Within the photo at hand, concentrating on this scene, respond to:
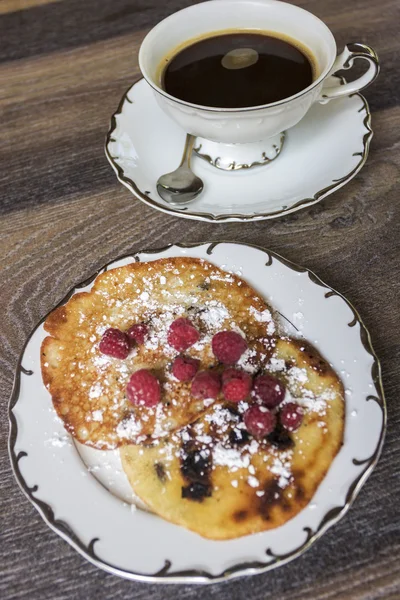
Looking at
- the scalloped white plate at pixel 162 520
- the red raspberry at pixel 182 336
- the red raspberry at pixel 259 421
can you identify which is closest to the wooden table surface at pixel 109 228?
the scalloped white plate at pixel 162 520

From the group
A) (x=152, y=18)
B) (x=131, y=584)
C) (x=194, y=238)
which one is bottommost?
(x=131, y=584)

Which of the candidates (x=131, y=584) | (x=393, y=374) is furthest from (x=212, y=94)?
(x=131, y=584)

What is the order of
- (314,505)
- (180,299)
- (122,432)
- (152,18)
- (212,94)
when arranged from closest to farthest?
(314,505) → (122,432) → (180,299) → (212,94) → (152,18)

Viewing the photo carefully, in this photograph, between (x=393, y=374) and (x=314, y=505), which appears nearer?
(x=314, y=505)

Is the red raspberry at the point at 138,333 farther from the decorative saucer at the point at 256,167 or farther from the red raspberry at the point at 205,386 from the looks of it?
the decorative saucer at the point at 256,167

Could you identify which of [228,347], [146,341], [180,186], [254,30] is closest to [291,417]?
[228,347]

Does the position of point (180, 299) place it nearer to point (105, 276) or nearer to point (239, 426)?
point (105, 276)

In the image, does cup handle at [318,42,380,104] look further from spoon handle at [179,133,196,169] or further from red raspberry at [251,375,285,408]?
red raspberry at [251,375,285,408]

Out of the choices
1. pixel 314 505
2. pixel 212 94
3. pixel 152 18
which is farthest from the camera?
pixel 152 18
